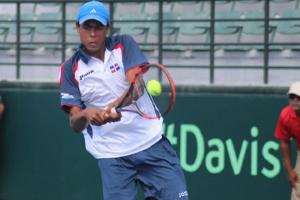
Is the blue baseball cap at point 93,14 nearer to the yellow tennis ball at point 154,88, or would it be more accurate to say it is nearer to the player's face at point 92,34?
the player's face at point 92,34

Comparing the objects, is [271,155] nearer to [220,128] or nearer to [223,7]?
[220,128]

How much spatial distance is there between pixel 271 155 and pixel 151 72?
7.48 feet

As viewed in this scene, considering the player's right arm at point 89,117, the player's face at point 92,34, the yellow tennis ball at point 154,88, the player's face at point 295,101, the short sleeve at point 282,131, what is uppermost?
the player's face at point 92,34

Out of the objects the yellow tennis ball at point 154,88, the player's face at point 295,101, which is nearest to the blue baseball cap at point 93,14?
the yellow tennis ball at point 154,88

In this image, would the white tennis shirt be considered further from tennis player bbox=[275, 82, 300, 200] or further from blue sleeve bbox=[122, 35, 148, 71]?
tennis player bbox=[275, 82, 300, 200]

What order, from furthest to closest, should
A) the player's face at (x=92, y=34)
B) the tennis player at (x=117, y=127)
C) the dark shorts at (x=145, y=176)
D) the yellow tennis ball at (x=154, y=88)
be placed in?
the dark shorts at (x=145, y=176) < the tennis player at (x=117, y=127) < the player's face at (x=92, y=34) < the yellow tennis ball at (x=154, y=88)

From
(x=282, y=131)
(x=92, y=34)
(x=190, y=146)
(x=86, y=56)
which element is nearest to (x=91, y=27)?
(x=92, y=34)

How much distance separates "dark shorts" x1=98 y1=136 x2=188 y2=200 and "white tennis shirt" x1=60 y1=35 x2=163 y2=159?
0.06 metres

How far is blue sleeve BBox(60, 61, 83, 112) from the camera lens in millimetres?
5082

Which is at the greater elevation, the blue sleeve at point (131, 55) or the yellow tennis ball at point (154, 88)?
the blue sleeve at point (131, 55)

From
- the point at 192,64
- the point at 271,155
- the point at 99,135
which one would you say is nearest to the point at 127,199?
the point at 99,135

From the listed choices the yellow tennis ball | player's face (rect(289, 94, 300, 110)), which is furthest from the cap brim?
player's face (rect(289, 94, 300, 110))

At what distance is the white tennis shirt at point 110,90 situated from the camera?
506cm

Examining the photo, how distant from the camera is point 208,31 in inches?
331
